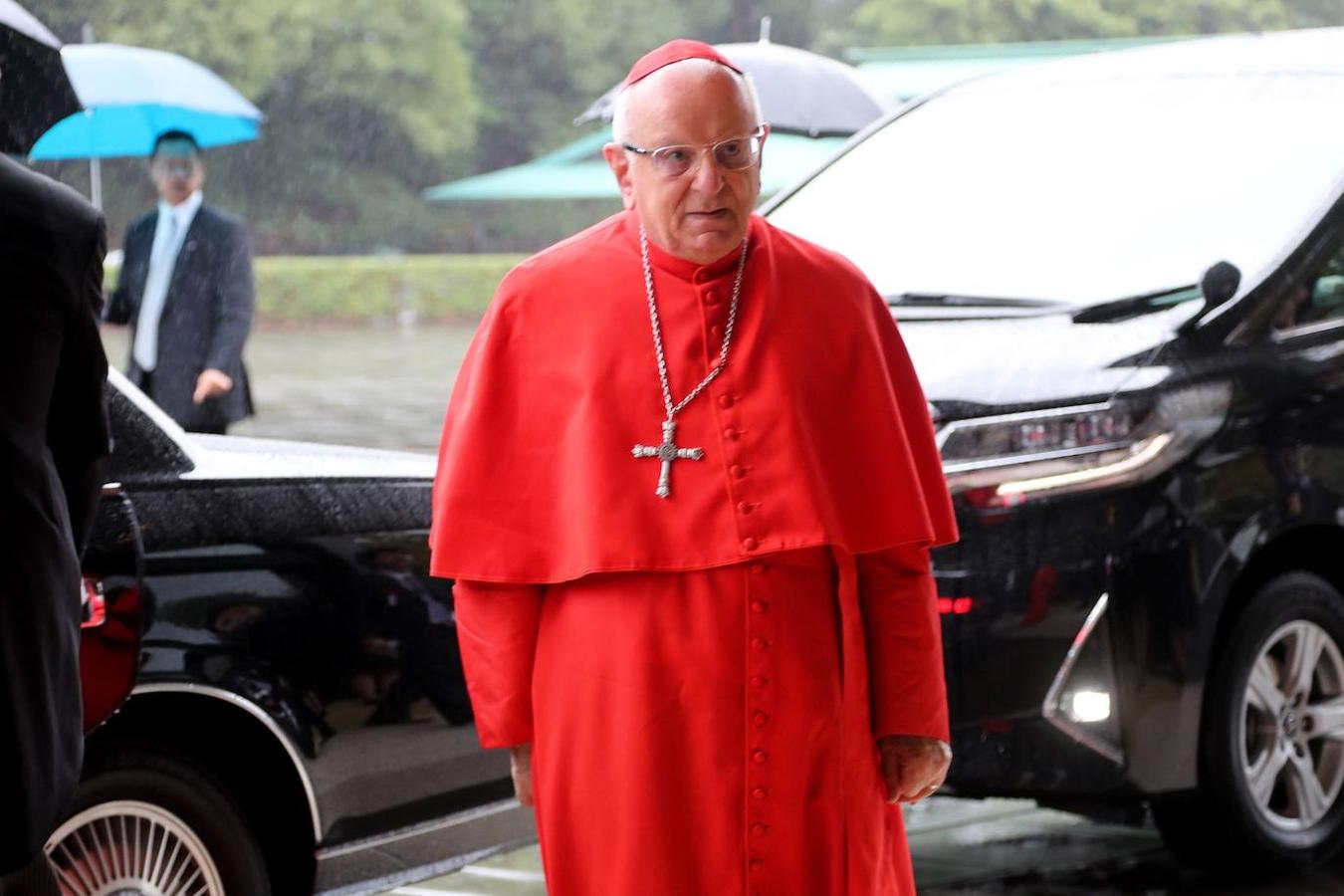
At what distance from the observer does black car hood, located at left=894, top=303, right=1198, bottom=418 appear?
5.02m

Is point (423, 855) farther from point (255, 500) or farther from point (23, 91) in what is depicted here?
point (23, 91)

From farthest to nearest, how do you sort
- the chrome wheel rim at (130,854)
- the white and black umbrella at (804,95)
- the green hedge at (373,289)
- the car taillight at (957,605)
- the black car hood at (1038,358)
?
the green hedge at (373,289) < the white and black umbrella at (804,95) < the black car hood at (1038,358) < the car taillight at (957,605) < the chrome wheel rim at (130,854)

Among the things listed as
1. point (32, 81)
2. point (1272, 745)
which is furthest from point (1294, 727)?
point (32, 81)

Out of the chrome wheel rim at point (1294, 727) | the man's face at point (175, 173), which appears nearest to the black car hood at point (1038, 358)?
the chrome wheel rim at point (1294, 727)

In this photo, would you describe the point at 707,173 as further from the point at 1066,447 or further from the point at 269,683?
the point at 1066,447

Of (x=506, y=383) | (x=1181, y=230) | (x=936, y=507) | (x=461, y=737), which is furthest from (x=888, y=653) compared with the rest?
(x=1181, y=230)

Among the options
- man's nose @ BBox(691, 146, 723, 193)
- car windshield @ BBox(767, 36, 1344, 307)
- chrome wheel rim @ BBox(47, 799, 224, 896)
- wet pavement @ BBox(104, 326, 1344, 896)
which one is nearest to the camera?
man's nose @ BBox(691, 146, 723, 193)

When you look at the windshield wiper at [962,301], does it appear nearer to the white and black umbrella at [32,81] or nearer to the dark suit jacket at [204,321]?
the white and black umbrella at [32,81]

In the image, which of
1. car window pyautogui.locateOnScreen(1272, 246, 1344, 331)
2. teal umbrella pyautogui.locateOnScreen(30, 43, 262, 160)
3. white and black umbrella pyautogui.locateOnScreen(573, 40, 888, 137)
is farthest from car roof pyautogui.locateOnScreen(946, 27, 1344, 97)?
teal umbrella pyautogui.locateOnScreen(30, 43, 262, 160)

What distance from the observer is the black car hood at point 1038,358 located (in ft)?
16.5

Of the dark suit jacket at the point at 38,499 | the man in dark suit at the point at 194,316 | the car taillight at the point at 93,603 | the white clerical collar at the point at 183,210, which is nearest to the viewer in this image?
the dark suit jacket at the point at 38,499

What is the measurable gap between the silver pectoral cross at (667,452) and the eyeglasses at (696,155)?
349 mm

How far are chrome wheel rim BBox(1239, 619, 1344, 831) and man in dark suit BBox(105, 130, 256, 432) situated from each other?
4198 millimetres

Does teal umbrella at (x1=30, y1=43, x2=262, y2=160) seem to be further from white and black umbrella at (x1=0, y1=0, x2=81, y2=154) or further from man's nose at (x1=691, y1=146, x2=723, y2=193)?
man's nose at (x1=691, y1=146, x2=723, y2=193)
